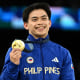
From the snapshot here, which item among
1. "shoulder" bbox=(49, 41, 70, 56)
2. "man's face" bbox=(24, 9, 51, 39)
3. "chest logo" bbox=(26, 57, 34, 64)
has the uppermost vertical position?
"man's face" bbox=(24, 9, 51, 39)

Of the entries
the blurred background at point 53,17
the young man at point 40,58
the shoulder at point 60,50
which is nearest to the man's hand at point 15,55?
the young man at point 40,58

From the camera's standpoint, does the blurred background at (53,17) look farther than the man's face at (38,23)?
Yes

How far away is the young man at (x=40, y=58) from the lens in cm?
208

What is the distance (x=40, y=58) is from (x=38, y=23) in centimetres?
38

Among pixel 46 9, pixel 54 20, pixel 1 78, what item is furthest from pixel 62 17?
pixel 1 78

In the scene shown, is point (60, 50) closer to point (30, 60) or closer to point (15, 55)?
point (30, 60)

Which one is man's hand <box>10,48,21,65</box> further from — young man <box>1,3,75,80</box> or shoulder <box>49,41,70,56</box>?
shoulder <box>49,41,70,56</box>

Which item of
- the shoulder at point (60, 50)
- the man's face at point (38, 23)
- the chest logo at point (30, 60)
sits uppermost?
the man's face at point (38, 23)

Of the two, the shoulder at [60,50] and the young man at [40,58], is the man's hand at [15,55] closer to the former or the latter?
the young man at [40,58]

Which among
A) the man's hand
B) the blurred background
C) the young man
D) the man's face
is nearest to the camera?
the man's hand

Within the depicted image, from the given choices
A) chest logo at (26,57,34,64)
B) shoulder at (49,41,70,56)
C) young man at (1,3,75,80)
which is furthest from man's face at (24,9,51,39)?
chest logo at (26,57,34,64)

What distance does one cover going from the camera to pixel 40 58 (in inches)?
85.3

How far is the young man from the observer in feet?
6.81

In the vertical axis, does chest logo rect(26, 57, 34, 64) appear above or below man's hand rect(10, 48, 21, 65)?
below
